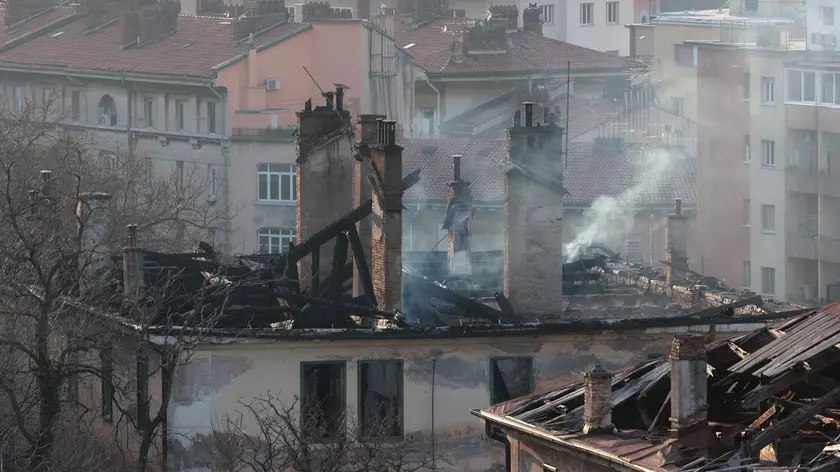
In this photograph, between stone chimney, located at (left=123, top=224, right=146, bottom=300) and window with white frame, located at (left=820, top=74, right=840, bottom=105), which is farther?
window with white frame, located at (left=820, top=74, right=840, bottom=105)

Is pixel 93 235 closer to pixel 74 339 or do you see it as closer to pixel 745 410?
pixel 74 339

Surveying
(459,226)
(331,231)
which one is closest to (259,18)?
(459,226)

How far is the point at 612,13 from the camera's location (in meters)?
101

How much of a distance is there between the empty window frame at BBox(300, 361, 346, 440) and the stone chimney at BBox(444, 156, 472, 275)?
7.56 metres

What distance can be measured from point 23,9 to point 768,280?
32.1 meters

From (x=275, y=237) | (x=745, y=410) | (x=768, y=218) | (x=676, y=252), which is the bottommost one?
(x=275, y=237)

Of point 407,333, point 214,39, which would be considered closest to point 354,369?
point 407,333

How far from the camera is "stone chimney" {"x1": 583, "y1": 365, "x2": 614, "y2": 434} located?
79.5ft

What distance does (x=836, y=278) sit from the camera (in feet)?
219

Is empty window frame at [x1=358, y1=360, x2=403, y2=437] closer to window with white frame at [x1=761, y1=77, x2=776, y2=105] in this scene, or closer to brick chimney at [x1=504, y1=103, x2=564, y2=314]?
brick chimney at [x1=504, y1=103, x2=564, y2=314]

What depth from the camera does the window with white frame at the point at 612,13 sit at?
101 m

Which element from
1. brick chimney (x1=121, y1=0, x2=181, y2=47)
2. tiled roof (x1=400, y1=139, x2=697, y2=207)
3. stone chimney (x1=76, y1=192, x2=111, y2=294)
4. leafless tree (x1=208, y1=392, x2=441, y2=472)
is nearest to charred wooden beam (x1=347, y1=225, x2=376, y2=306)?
leafless tree (x1=208, y1=392, x2=441, y2=472)

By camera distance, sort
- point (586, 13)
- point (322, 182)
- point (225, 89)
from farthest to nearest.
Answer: point (586, 13) → point (225, 89) → point (322, 182)

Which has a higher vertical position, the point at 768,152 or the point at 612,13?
the point at 612,13
